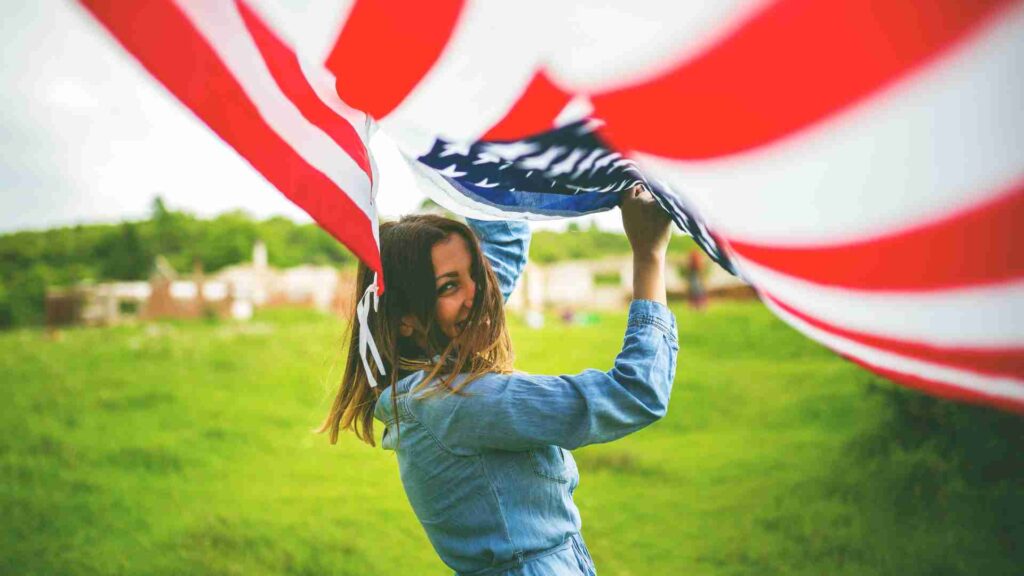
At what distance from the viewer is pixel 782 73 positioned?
687 mm

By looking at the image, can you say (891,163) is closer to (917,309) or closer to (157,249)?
(917,309)

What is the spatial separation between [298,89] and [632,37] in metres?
0.48

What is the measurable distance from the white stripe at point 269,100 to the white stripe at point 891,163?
0.43 m

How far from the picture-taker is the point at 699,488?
3.55 m

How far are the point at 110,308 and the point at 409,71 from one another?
1055 inches

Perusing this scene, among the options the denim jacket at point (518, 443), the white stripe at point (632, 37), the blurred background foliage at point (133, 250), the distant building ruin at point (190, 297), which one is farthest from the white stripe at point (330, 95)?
the blurred background foliage at point (133, 250)

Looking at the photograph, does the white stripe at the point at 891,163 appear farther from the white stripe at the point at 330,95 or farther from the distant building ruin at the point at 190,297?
the distant building ruin at the point at 190,297

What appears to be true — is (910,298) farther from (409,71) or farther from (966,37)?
(409,71)

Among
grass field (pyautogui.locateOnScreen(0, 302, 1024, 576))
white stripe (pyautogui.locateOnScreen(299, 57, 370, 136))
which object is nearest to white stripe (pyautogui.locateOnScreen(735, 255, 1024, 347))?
white stripe (pyautogui.locateOnScreen(299, 57, 370, 136))

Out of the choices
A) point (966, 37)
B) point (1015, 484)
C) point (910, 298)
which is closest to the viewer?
point (966, 37)

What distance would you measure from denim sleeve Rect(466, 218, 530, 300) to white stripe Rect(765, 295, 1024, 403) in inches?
24.7

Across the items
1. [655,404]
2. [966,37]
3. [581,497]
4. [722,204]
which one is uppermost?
[966,37]

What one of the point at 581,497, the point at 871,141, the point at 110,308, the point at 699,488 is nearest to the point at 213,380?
the point at 581,497

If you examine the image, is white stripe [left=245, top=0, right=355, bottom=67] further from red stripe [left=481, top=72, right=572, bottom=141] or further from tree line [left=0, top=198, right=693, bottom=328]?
tree line [left=0, top=198, right=693, bottom=328]
